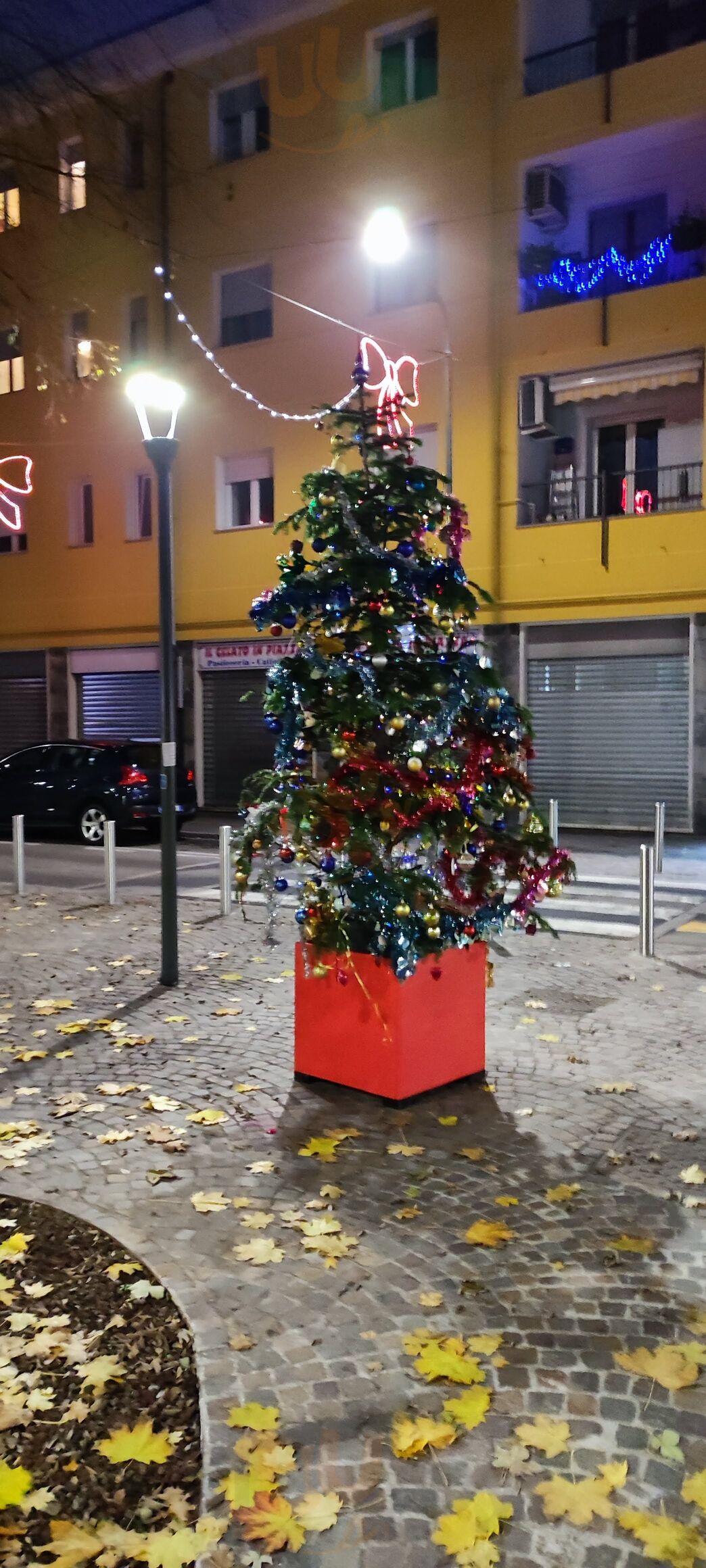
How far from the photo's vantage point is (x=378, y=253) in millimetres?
19219

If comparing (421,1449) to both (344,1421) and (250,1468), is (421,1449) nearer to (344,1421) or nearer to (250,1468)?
(344,1421)

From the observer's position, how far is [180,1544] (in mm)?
2535

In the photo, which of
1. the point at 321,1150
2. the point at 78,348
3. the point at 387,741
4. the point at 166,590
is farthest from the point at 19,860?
the point at 78,348

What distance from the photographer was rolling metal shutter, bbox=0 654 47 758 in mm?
25859

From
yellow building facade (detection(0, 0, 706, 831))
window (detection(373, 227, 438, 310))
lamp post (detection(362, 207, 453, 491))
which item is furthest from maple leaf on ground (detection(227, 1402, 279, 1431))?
window (detection(373, 227, 438, 310))

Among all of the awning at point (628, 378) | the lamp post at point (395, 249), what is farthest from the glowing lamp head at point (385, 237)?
the awning at point (628, 378)

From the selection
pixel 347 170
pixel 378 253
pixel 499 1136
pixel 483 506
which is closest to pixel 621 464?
pixel 483 506

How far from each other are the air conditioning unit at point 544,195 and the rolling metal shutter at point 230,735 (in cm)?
933

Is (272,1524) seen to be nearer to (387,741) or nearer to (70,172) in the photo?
(387,741)

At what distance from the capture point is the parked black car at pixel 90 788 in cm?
1697

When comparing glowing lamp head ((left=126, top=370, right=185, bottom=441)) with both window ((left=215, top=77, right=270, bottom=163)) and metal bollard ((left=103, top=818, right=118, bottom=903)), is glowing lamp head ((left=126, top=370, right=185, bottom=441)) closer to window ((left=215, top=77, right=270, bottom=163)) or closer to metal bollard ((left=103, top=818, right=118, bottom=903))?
metal bollard ((left=103, top=818, right=118, bottom=903))

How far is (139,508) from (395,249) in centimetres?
931

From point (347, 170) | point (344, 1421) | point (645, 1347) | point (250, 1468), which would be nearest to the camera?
point (250, 1468)

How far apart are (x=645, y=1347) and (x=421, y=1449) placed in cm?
80
